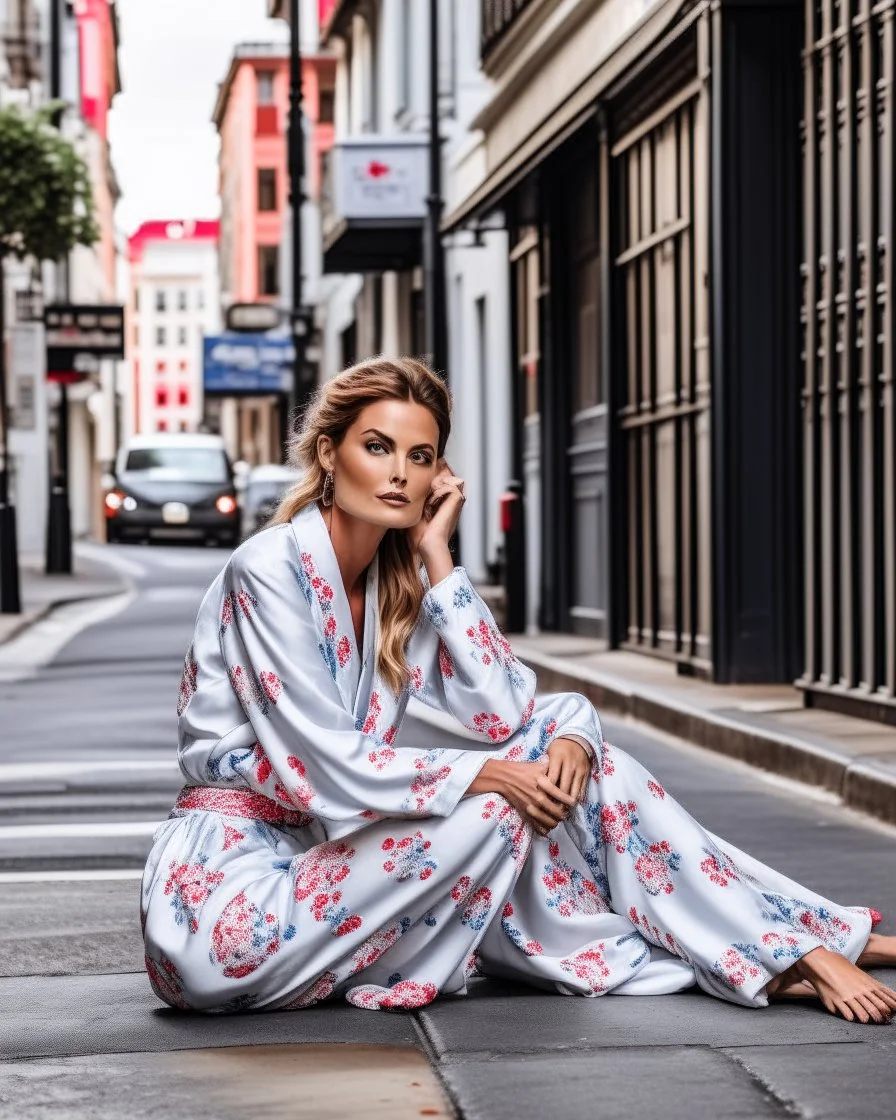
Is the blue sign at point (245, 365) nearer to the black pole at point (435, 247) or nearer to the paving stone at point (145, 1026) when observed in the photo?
the black pole at point (435, 247)

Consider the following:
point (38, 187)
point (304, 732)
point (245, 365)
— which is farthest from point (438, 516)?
point (245, 365)

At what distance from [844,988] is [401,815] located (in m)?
0.92

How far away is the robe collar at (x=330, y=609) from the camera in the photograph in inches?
190

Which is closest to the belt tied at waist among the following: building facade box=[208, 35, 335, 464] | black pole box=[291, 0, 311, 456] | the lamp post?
black pole box=[291, 0, 311, 456]

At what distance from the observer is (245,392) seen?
55344 mm

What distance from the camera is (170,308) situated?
16788 cm

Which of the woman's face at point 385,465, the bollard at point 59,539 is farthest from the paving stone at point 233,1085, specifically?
the bollard at point 59,539

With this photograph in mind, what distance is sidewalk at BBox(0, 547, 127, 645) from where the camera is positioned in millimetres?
20328

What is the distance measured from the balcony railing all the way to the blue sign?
102 ft

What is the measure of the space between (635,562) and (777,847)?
8242 mm

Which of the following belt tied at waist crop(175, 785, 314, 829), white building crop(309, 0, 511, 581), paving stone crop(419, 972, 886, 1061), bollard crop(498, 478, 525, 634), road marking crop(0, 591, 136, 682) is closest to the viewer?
paving stone crop(419, 972, 886, 1061)

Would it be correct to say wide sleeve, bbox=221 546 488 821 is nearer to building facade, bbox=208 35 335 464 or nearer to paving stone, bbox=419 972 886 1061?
paving stone, bbox=419 972 886 1061

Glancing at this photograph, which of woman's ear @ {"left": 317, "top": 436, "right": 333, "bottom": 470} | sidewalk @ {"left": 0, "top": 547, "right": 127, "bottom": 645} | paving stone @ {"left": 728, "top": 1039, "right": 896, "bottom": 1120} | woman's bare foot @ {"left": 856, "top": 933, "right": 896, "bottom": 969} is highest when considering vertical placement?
woman's ear @ {"left": 317, "top": 436, "right": 333, "bottom": 470}

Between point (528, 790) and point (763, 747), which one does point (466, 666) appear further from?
point (763, 747)
